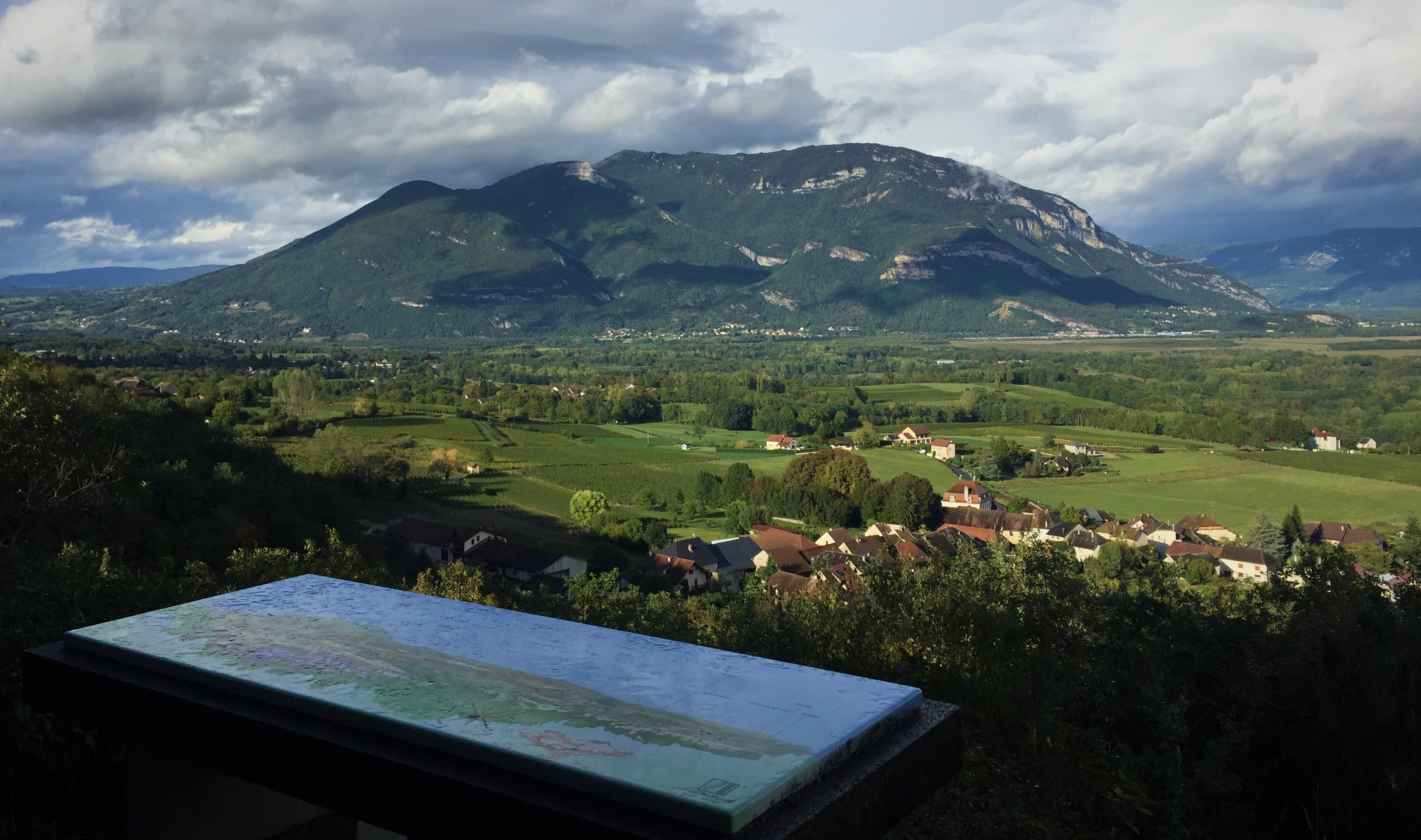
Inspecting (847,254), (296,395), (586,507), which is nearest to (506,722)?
(586,507)

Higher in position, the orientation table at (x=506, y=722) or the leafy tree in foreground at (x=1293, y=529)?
the orientation table at (x=506, y=722)

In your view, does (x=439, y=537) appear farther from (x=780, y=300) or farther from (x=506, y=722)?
(x=780, y=300)

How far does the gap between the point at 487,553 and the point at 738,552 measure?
882cm

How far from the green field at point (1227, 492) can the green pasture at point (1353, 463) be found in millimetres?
906

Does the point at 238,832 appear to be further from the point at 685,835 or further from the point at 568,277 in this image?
the point at 568,277

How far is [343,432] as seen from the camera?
39062 mm

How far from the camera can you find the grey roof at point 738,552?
97.8 feet

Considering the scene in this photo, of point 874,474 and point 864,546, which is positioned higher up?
point 864,546

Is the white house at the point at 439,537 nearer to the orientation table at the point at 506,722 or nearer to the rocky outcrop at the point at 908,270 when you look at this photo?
the orientation table at the point at 506,722

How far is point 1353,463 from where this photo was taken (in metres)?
48.5

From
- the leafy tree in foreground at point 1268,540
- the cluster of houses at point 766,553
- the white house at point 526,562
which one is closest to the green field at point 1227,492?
the leafy tree in foreground at point 1268,540

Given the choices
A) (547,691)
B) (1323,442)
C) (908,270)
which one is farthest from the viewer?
(908,270)

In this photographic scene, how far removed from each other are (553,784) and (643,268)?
19473 centimetres

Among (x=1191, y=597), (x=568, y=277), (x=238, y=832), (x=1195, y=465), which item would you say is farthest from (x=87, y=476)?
(x=568, y=277)
